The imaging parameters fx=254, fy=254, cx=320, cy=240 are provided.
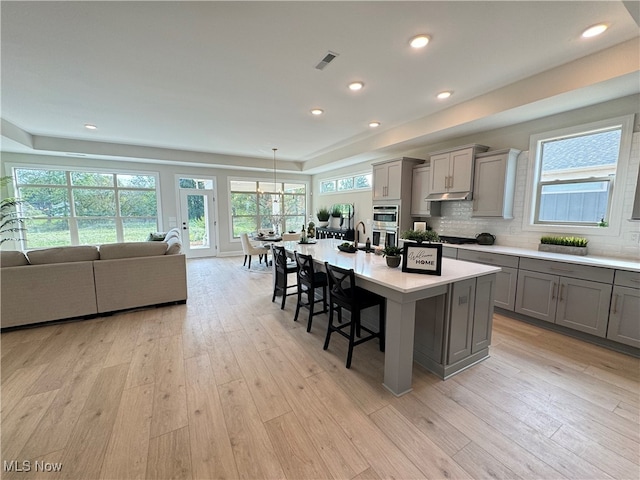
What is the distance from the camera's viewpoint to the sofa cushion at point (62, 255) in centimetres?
301

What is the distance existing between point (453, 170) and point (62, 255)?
5.44 m

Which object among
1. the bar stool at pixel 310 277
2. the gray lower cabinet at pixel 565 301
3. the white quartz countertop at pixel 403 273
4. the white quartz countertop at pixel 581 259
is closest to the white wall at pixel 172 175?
the bar stool at pixel 310 277

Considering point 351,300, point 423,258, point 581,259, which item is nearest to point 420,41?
point 423,258

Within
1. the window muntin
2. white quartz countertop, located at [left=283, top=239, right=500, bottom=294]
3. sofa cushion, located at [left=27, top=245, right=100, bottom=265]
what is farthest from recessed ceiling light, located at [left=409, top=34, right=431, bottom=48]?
sofa cushion, located at [left=27, top=245, right=100, bottom=265]

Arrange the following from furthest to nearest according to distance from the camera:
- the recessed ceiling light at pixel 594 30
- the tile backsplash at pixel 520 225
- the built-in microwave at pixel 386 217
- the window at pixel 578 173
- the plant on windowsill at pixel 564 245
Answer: the built-in microwave at pixel 386 217, the plant on windowsill at pixel 564 245, the window at pixel 578 173, the tile backsplash at pixel 520 225, the recessed ceiling light at pixel 594 30

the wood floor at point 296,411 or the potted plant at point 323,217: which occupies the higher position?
the potted plant at point 323,217

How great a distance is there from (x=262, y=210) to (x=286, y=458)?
23.5 ft

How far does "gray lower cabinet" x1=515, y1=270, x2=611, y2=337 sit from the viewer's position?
256 cm

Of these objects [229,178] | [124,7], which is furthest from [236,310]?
[229,178]

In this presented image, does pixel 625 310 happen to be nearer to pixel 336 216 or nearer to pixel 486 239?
pixel 486 239

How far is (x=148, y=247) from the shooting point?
3.54 metres

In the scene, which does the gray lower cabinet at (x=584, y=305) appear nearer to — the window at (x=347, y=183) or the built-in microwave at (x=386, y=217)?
the built-in microwave at (x=386, y=217)

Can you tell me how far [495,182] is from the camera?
140 inches

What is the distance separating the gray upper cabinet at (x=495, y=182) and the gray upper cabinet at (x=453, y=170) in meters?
0.10
